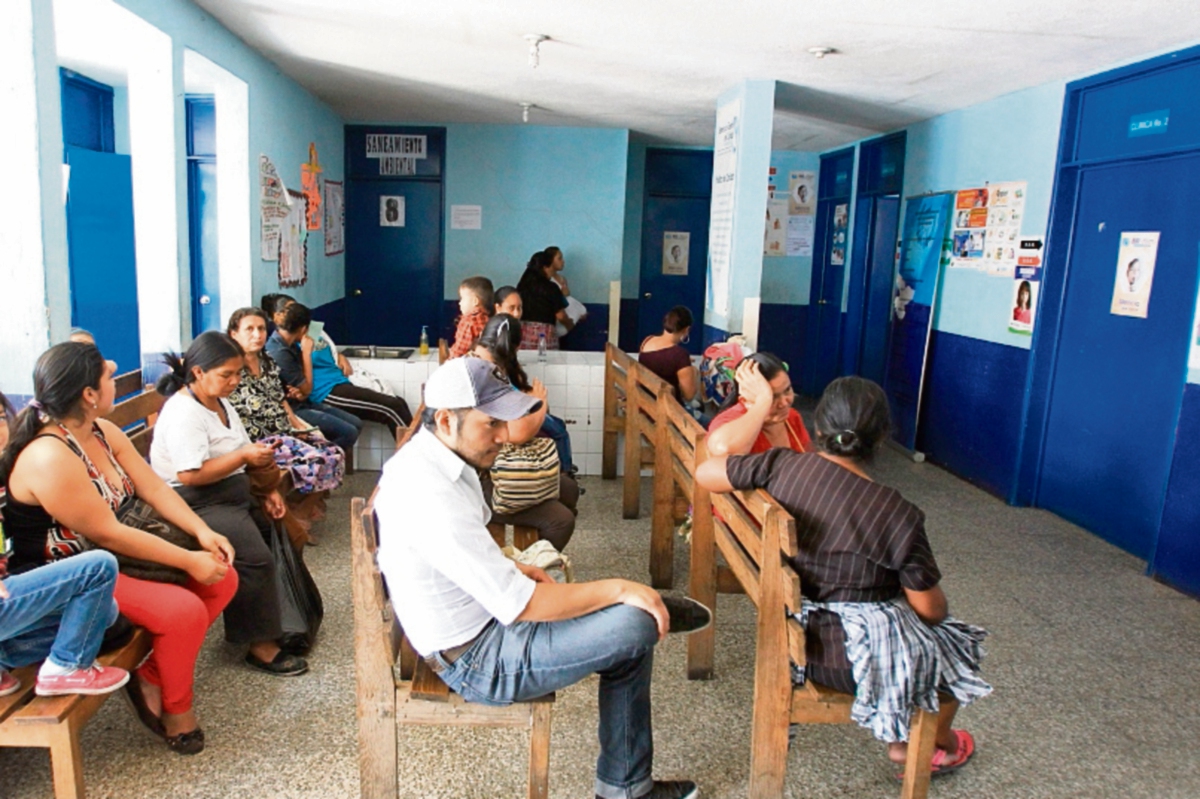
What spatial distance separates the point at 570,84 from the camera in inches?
241

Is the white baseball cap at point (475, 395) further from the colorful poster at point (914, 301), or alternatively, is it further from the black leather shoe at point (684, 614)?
the colorful poster at point (914, 301)

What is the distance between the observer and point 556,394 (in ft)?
17.8

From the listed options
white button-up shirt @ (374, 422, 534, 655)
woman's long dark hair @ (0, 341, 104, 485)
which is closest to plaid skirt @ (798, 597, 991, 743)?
white button-up shirt @ (374, 422, 534, 655)

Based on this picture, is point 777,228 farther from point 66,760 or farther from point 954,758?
point 66,760

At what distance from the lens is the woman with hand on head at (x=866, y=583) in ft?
6.62

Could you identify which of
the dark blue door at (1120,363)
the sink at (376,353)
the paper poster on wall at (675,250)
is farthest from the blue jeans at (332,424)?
the paper poster on wall at (675,250)

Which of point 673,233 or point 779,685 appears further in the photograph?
point 673,233

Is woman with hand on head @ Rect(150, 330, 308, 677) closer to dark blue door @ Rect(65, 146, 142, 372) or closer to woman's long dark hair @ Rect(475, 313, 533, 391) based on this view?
woman's long dark hair @ Rect(475, 313, 533, 391)

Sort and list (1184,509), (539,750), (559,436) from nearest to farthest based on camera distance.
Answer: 1. (539,750)
2. (1184,509)
3. (559,436)

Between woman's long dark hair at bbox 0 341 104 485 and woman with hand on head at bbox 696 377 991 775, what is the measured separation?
1.71m

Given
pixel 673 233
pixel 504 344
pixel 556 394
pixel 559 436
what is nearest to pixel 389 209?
pixel 673 233

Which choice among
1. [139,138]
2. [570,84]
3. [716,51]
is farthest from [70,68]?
[716,51]

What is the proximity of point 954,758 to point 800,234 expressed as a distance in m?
7.32

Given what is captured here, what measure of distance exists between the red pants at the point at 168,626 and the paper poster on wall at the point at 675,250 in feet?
25.2
